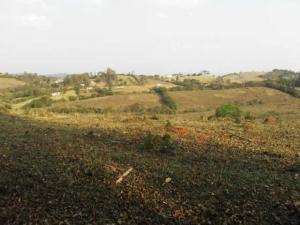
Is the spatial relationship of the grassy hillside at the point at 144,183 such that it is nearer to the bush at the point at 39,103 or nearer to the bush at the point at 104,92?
the bush at the point at 39,103

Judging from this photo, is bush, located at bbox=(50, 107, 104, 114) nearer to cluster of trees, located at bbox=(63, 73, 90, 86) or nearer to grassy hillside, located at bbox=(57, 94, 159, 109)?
grassy hillside, located at bbox=(57, 94, 159, 109)

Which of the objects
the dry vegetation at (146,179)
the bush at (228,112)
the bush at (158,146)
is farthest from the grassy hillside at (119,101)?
the bush at (158,146)

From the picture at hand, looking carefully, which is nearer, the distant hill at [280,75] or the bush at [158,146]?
the bush at [158,146]

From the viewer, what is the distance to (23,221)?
12.7m

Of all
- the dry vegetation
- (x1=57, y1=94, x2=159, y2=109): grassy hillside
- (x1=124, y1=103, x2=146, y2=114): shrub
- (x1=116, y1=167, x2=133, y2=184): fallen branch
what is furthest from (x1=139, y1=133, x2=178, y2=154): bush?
(x1=57, y1=94, x2=159, y2=109): grassy hillside

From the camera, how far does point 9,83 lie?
11356cm

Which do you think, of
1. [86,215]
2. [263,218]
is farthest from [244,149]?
[86,215]

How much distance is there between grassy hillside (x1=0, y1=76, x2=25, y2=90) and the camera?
10897 centimetres

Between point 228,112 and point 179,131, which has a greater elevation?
point 179,131

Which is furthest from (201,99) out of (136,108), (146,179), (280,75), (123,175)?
(123,175)

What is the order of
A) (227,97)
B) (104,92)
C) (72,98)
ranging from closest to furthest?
(227,97) → (72,98) → (104,92)

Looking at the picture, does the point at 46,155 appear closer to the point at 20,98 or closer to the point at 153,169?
the point at 153,169

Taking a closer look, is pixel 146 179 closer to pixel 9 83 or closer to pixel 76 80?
pixel 76 80

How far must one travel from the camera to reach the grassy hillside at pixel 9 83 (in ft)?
358
